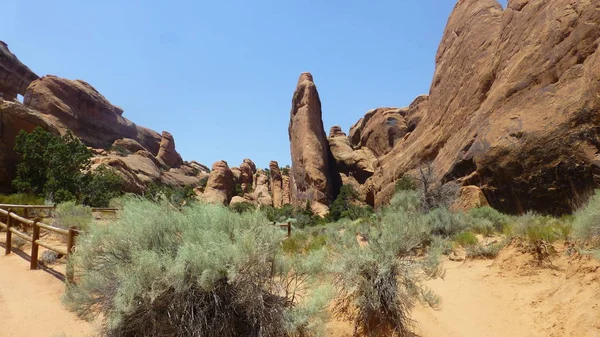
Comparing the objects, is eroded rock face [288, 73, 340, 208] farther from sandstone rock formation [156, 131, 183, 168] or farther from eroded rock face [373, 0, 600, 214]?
sandstone rock formation [156, 131, 183, 168]

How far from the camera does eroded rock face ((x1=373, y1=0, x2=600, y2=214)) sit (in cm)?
1313

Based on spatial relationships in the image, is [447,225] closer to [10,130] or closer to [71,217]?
[71,217]

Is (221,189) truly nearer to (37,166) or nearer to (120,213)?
(37,166)

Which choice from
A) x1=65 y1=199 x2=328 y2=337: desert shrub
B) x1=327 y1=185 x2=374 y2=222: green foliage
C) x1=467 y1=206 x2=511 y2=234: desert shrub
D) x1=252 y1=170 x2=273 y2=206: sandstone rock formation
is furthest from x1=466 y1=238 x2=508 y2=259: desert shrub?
x1=252 y1=170 x2=273 y2=206: sandstone rock formation

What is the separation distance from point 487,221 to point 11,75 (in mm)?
68047

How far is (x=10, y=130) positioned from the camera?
2458cm

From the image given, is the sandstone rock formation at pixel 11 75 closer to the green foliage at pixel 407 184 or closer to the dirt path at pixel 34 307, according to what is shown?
the green foliage at pixel 407 184

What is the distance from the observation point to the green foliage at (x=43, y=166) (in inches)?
859

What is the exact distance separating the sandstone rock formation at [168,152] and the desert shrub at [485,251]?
68.1 meters

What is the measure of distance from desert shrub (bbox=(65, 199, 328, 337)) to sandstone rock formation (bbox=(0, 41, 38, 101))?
208ft

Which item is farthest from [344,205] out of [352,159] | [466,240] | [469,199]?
[466,240]

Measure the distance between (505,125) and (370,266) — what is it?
48.1ft

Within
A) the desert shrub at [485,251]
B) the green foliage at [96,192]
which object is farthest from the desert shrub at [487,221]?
the green foliage at [96,192]

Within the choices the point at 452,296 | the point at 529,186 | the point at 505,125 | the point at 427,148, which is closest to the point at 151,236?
the point at 452,296
